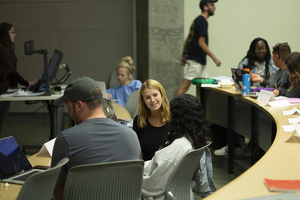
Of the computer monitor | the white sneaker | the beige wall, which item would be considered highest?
the beige wall

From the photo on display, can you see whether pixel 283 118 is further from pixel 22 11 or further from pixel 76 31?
pixel 22 11

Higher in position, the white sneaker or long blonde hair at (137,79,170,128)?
long blonde hair at (137,79,170,128)

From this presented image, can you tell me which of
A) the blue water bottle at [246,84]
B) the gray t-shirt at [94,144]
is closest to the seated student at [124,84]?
the blue water bottle at [246,84]

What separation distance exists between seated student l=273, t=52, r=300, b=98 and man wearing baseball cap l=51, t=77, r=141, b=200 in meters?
1.91

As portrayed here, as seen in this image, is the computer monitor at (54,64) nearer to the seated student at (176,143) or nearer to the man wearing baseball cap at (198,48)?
the man wearing baseball cap at (198,48)

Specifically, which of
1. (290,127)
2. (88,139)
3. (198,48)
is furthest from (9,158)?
(198,48)

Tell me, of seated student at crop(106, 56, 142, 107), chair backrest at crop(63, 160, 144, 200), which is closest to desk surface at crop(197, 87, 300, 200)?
chair backrest at crop(63, 160, 144, 200)

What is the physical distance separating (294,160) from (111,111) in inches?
62.1

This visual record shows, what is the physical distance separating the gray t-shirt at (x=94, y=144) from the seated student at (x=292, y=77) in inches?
76.3

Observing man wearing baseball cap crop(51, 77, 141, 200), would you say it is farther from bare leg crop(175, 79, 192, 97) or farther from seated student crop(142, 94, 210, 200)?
bare leg crop(175, 79, 192, 97)

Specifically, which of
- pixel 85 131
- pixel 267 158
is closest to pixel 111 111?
pixel 85 131

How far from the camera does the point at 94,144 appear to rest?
5.26 feet

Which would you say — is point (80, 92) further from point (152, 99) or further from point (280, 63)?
point (280, 63)

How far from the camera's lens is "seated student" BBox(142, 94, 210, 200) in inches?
72.7
